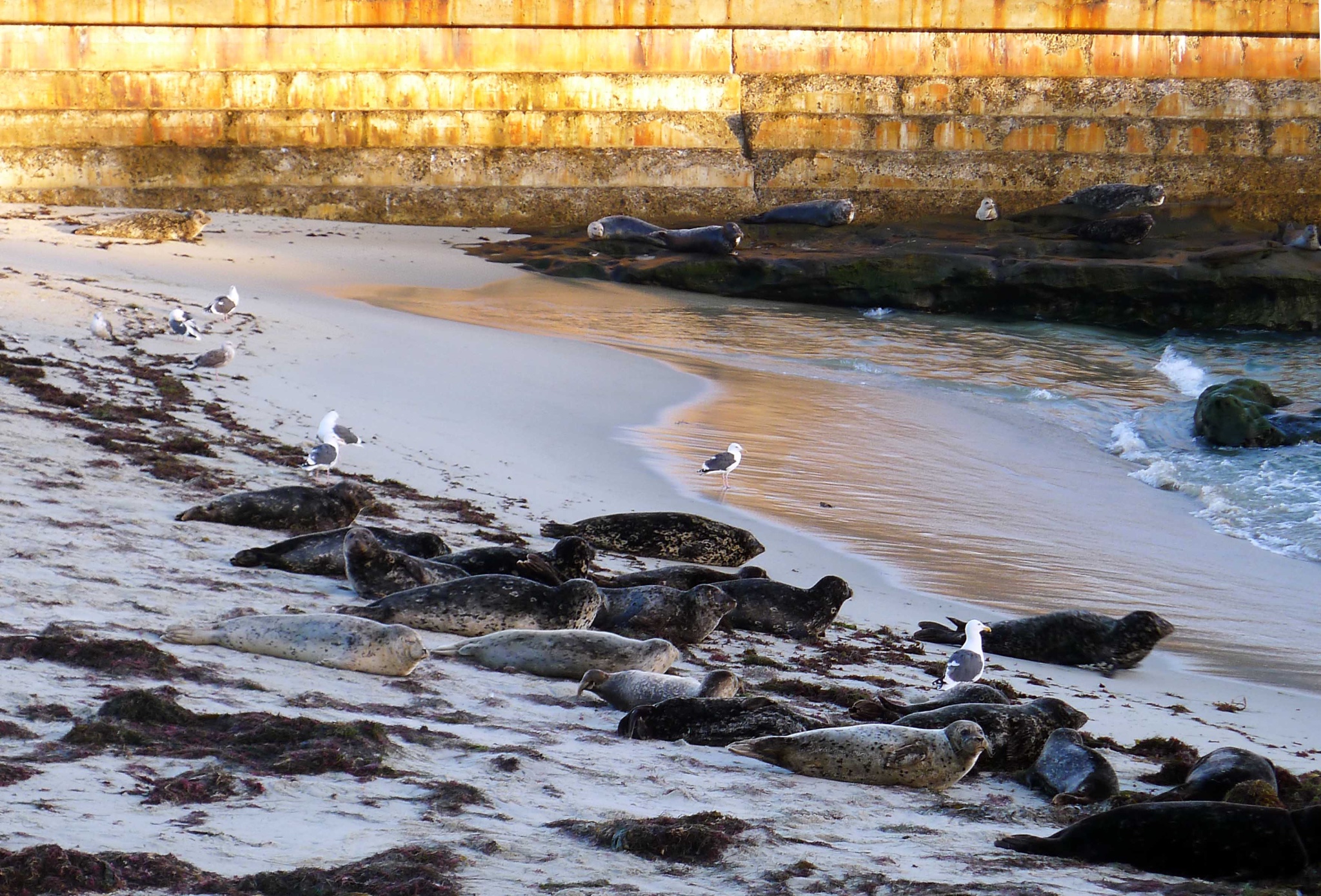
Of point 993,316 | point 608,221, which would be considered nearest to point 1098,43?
point 993,316

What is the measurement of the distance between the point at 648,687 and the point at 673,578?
1.53 meters

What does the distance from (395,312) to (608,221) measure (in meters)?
6.36

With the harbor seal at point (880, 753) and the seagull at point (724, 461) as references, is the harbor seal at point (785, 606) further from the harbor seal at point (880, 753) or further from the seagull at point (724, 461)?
the seagull at point (724, 461)

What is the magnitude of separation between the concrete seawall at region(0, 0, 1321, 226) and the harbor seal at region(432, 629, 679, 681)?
15.7 m

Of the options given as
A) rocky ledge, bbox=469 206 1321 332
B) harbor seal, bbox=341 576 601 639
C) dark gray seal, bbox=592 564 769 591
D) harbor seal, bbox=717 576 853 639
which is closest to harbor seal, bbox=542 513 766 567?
dark gray seal, bbox=592 564 769 591

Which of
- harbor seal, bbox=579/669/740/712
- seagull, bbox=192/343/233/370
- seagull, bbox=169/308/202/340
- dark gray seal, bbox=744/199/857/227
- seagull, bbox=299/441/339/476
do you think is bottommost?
harbor seal, bbox=579/669/740/712

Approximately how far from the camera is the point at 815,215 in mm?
18875

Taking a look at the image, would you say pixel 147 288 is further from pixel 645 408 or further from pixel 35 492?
pixel 35 492

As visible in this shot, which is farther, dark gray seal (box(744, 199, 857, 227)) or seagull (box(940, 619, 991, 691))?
dark gray seal (box(744, 199, 857, 227))

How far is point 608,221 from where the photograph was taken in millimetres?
18469

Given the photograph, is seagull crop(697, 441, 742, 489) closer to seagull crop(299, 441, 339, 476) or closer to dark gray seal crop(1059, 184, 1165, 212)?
seagull crop(299, 441, 339, 476)

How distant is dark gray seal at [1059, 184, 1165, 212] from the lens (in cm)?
1833

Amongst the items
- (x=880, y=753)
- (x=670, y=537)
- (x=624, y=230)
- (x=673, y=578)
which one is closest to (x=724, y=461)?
(x=670, y=537)

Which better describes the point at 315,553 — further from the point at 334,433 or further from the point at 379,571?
the point at 334,433
